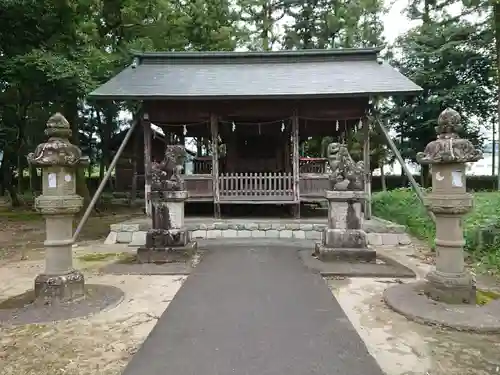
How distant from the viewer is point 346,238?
688 cm

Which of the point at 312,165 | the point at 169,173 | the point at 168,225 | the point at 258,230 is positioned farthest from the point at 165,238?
the point at 312,165

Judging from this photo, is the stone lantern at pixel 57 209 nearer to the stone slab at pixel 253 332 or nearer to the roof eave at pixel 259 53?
the stone slab at pixel 253 332

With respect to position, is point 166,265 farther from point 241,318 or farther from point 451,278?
point 451,278

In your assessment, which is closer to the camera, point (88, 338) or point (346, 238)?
point (88, 338)

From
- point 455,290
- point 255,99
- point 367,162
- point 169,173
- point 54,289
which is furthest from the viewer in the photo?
point 255,99

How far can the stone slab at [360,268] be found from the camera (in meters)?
5.89

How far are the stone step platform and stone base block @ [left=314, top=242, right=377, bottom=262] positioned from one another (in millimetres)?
2179

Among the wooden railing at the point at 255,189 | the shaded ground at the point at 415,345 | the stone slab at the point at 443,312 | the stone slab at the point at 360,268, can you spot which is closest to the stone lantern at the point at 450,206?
the stone slab at the point at 443,312

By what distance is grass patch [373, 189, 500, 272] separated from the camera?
667cm

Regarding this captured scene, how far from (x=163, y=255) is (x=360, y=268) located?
3503 mm

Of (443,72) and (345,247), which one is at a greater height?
(443,72)

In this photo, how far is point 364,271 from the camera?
237 inches

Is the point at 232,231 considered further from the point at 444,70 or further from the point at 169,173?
the point at 444,70

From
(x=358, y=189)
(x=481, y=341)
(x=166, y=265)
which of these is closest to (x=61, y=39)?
(x=166, y=265)
